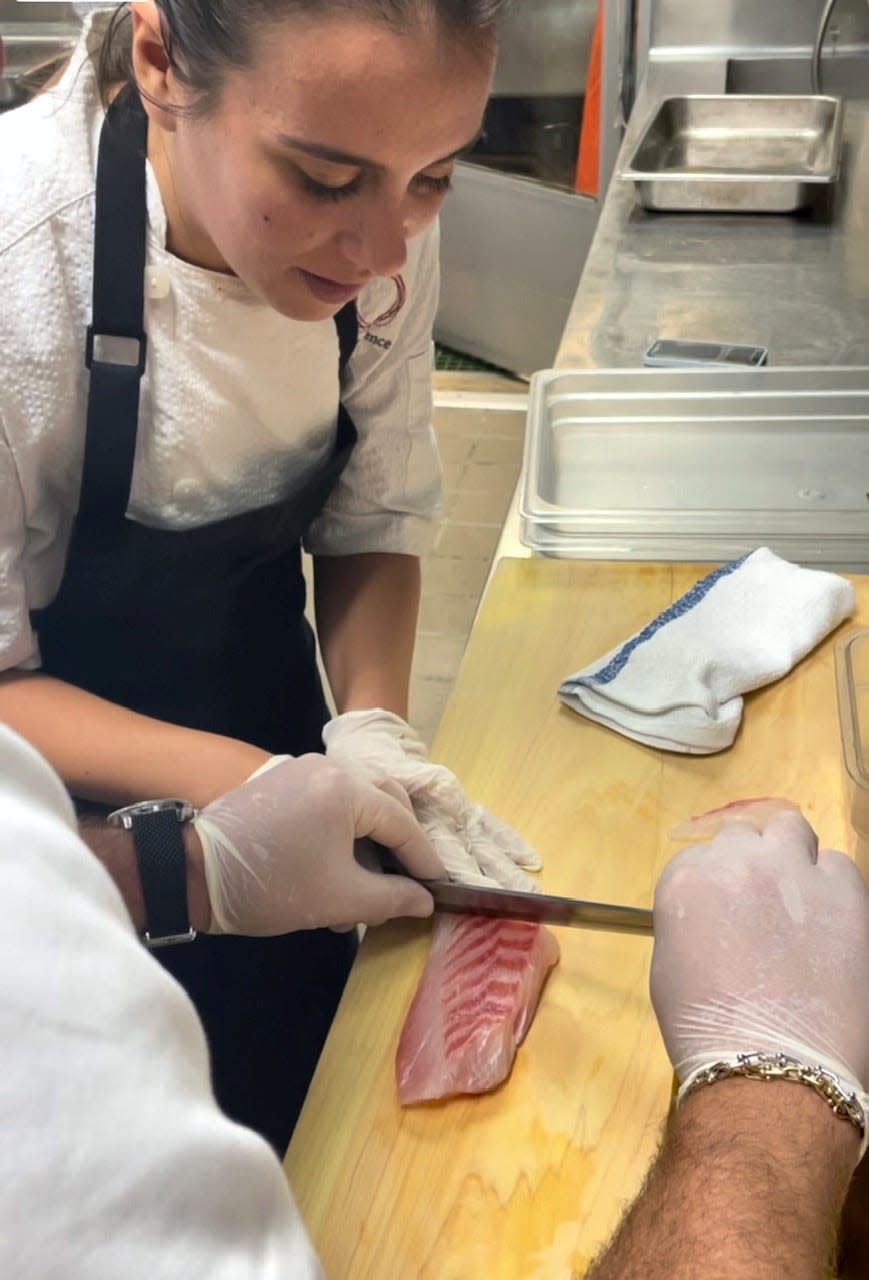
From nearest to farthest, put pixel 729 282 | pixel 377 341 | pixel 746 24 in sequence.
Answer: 1. pixel 377 341
2. pixel 729 282
3. pixel 746 24

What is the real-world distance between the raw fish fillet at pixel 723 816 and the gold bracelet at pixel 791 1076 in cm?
31

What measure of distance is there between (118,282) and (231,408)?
0.16m

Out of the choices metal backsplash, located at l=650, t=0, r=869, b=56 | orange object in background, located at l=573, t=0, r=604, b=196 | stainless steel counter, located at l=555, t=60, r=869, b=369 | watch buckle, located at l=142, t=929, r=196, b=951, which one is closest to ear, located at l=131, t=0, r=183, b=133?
watch buckle, located at l=142, t=929, r=196, b=951

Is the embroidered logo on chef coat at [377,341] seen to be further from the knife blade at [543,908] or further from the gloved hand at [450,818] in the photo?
the knife blade at [543,908]

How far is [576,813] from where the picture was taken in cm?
113

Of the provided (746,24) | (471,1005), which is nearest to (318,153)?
(471,1005)

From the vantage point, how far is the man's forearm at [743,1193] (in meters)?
0.65

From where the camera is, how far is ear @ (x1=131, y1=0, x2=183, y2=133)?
2.97 feet

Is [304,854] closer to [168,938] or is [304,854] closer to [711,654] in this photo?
[168,938]

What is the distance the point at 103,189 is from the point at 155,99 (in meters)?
0.09

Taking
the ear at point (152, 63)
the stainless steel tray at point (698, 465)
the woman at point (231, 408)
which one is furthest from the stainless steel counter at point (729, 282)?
the ear at point (152, 63)

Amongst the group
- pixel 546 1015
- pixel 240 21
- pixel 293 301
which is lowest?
pixel 546 1015

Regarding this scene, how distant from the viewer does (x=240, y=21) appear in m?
0.83

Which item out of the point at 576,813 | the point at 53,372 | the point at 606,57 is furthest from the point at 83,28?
the point at 606,57
